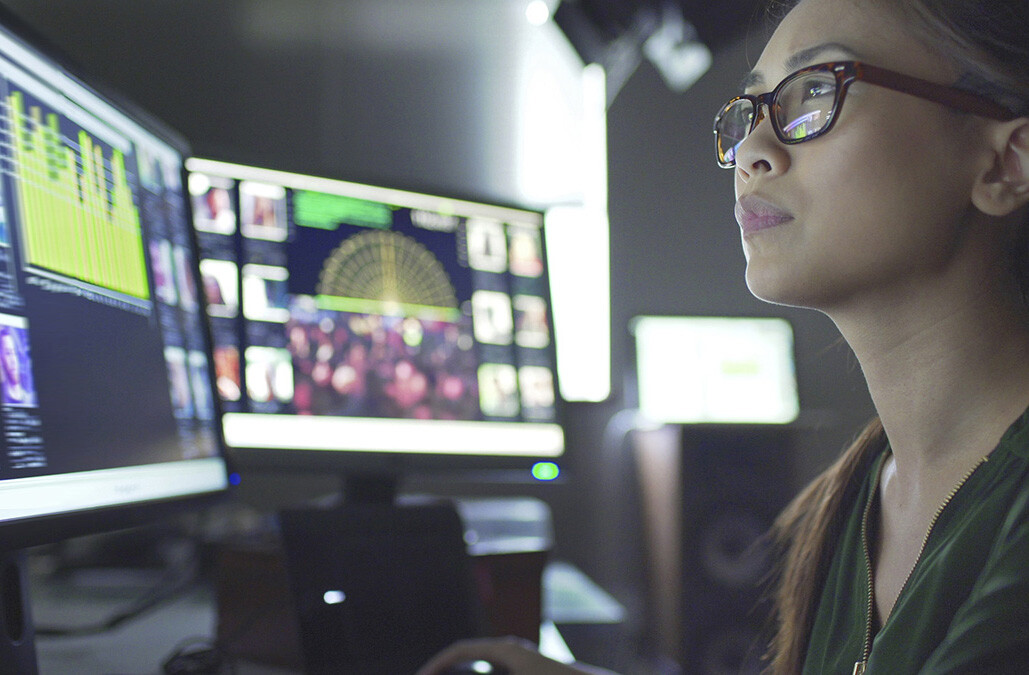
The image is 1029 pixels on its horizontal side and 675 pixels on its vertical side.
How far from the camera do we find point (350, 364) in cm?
96

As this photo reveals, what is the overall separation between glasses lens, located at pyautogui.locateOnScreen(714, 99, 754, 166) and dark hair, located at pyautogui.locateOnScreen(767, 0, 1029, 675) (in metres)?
0.09

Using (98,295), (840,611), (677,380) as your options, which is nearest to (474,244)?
(98,295)

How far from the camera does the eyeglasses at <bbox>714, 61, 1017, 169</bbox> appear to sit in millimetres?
511

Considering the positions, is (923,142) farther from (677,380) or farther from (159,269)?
(677,380)

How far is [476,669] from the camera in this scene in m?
0.65

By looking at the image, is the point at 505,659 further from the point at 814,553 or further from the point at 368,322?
the point at 368,322

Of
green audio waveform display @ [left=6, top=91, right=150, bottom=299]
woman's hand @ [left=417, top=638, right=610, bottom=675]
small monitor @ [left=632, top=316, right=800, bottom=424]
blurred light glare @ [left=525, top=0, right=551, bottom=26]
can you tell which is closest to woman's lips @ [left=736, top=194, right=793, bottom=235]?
woman's hand @ [left=417, top=638, right=610, bottom=675]

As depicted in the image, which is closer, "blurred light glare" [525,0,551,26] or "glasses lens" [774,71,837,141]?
"glasses lens" [774,71,837,141]

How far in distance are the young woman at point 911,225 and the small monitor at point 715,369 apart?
134cm

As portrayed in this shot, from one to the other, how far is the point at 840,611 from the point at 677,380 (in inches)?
53.3

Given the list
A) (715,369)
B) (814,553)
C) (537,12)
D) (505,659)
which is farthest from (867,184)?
(715,369)

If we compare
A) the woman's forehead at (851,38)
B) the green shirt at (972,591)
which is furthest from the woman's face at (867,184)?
the green shirt at (972,591)

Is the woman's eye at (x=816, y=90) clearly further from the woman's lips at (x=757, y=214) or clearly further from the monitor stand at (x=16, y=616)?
the monitor stand at (x=16, y=616)

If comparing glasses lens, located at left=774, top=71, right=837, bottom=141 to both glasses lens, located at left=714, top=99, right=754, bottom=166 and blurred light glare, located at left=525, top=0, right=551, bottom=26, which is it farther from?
blurred light glare, located at left=525, top=0, right=551, bottom=26
